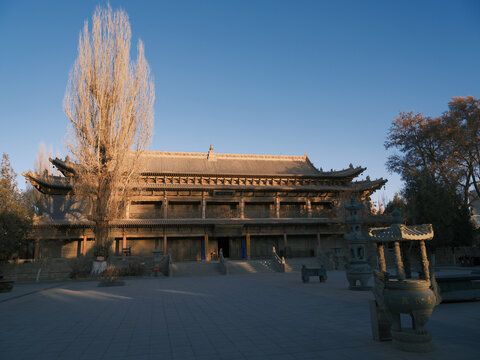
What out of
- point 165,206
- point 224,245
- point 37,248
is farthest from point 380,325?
point 37,248

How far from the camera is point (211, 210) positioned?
1056 inches

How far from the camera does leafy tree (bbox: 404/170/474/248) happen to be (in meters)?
21.8

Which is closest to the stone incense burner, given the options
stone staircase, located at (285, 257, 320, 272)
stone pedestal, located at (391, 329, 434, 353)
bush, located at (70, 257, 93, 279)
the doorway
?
stone pedestal, located at (391, 329, 434, 353)

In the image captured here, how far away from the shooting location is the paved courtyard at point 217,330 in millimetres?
4105

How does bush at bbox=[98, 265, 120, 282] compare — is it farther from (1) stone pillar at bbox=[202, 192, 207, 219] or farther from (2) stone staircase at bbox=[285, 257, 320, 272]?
(2) stone staircase at bbox=[285, 257, 320, 272]

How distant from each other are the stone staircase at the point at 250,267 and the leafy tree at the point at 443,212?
11.7m

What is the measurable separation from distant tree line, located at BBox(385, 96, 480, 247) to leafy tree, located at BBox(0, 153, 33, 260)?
83.3 feet

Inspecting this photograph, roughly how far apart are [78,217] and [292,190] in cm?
1714

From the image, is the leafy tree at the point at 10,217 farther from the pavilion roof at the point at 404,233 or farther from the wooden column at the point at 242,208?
the pavilion roof at the point at 404,233

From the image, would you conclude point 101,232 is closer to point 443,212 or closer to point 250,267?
point 250,267

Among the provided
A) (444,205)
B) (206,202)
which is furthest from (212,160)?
(444,205)

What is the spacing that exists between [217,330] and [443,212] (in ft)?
72.4

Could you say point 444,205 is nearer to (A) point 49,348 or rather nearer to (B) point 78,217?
(A) point 49,348

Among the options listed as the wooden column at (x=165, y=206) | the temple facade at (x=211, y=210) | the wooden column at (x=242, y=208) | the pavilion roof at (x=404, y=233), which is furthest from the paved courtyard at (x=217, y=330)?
the wooden column at (x=242, y=208)
